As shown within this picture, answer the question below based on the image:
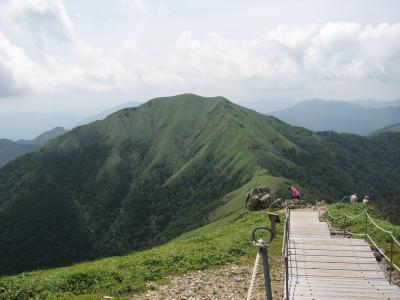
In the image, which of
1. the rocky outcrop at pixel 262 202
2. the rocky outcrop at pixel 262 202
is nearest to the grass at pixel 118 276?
the rocky outcrop at pixel 262 202

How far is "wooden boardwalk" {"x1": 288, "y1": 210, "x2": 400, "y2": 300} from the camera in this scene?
46.9ft

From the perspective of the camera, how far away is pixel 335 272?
17422mm

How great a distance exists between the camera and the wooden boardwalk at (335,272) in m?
14.3

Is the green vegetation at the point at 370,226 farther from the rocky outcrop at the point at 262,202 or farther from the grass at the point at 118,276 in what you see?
the rocky outcrop at the point at 262,202

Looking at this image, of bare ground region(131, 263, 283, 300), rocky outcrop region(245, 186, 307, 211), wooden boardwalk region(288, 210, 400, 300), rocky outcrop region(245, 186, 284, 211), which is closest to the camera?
wooden boardwalk region(288, 210, 400, 300)

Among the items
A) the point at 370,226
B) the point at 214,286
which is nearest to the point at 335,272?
the point at 214,286

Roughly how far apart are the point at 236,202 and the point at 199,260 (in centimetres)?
12885

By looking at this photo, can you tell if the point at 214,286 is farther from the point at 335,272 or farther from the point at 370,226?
the point at 370,226

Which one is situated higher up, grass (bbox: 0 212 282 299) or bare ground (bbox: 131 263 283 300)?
grass (bbox: 0 212 282 299)

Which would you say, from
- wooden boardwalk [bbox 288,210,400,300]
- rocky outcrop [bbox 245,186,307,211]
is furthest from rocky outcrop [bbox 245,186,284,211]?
wooden boardwalk [bbox 288,210,400,300]

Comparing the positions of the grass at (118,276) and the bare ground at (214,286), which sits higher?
the grass at (118,276)

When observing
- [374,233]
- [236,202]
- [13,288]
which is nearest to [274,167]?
[236,202]

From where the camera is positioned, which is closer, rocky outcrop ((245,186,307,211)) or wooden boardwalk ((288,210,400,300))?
wooden boardwalk ((288,210,400,300))

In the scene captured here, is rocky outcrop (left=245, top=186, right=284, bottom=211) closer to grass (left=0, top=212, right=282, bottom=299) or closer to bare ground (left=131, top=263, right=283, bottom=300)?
grass (left=0, top=212, right=282, bottom=299)
